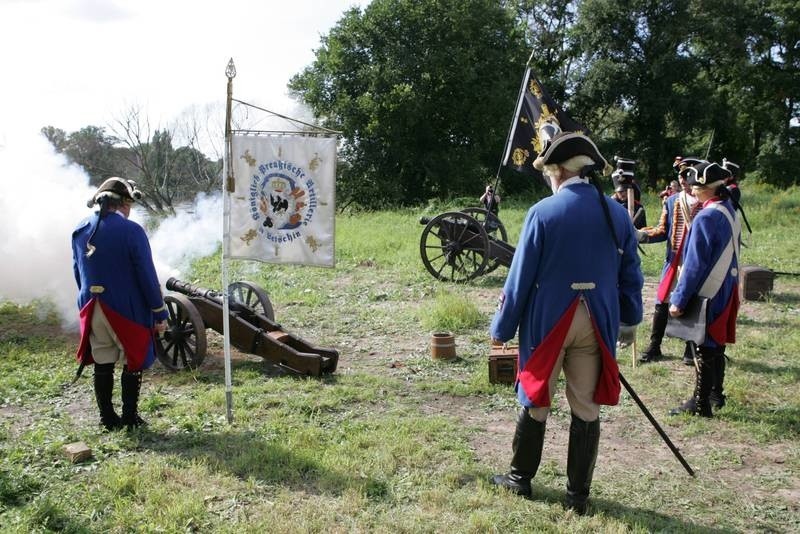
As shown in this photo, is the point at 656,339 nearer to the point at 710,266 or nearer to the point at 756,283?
the point at 710,266

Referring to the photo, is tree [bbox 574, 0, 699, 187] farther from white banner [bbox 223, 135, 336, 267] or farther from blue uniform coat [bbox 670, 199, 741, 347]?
white banner [bbox 223, 135, 336, 267]

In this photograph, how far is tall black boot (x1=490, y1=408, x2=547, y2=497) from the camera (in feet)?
11.9

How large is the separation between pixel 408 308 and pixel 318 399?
353cm

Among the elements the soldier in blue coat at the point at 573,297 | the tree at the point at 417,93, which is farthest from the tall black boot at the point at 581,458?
the tree at the point at 417,93

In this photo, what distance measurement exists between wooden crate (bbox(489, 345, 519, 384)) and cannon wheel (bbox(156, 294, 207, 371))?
245cm

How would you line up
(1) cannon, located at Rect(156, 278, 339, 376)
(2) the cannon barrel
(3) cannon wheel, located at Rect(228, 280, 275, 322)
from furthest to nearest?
1. (3) cannon wheel, located at Rect(228, 280, 275, 322)
2. (2) the cannon barrel
3. (1) cannon, located at Rect(156, 278, 339, 376)

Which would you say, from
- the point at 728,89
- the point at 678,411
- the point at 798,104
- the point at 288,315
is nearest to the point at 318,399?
the point at 678,411

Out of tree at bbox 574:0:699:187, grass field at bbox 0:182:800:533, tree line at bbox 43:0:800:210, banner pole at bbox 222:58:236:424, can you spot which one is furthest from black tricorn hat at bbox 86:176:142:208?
tree at bbox 574:0:699:187

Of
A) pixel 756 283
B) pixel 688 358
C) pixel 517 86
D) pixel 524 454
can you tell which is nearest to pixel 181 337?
pixel 524 454

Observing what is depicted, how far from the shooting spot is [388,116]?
27.1 metres

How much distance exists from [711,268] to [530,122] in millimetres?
2861

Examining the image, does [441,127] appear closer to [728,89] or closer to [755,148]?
[728,89]

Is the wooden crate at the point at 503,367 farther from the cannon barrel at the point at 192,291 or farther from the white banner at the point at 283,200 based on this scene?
the cannon barrel at the point at 192,291

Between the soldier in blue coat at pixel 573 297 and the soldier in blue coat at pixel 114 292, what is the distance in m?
2.47
